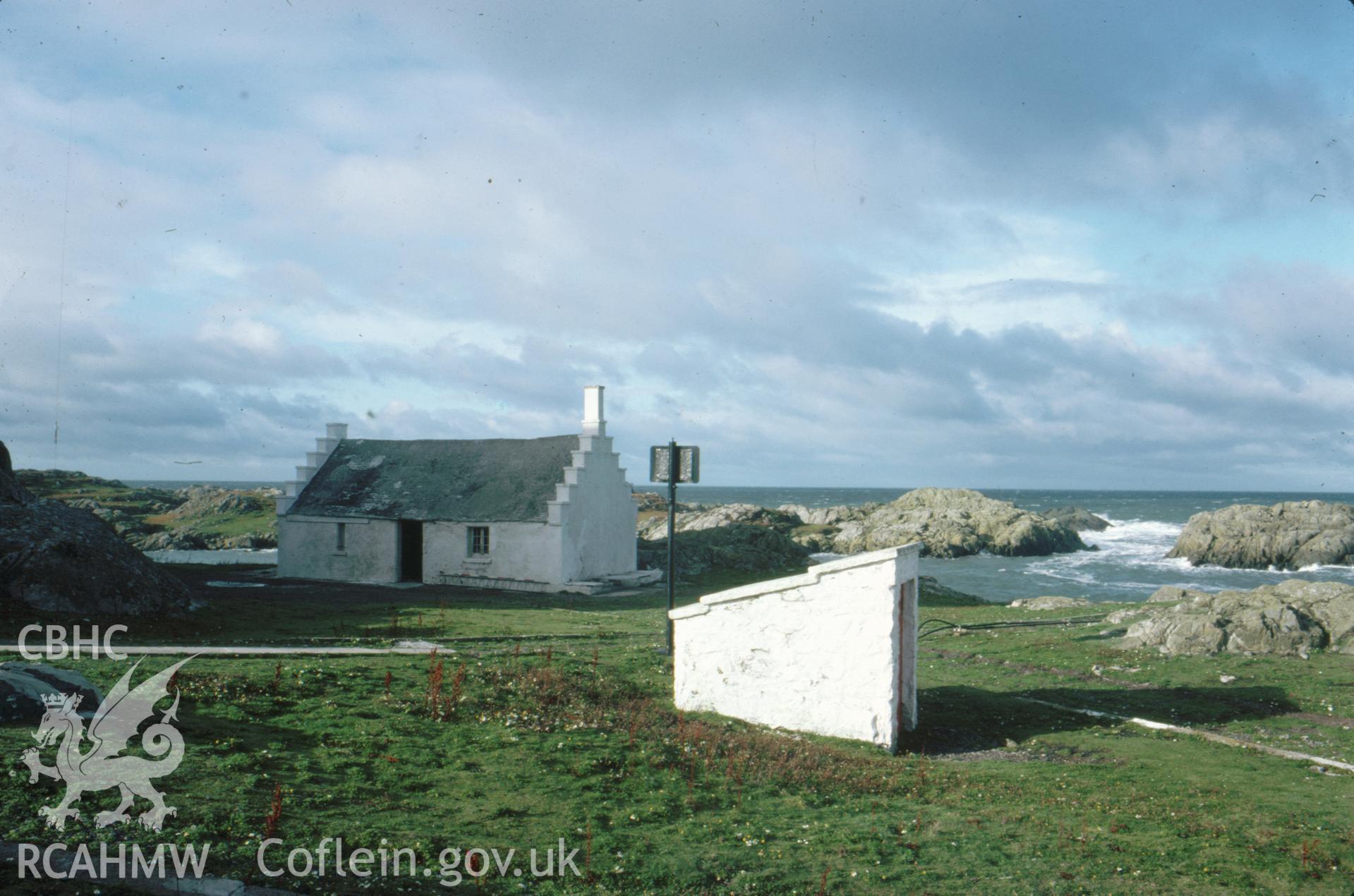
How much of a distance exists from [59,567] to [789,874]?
60.5ft

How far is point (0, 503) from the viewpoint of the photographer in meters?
20.8

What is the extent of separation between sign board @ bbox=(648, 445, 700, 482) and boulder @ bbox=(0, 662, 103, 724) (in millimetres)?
10599

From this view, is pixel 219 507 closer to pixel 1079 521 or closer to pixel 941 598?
pixel 941 598

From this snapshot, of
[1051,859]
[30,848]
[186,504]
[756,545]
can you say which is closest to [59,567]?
[30,848]

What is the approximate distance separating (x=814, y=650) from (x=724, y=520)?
157 ft

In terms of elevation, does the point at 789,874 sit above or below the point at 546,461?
below

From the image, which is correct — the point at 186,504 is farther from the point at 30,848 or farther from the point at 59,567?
the point at 30,848

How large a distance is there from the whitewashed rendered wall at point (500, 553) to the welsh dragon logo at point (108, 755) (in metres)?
23.8

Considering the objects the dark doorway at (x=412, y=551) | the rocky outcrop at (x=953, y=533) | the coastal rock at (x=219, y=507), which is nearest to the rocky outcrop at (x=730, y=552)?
the dark doorway at (x=412, y=551)

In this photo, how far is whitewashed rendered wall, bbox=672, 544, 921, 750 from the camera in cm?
1239

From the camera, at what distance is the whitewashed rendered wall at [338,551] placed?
3600cm

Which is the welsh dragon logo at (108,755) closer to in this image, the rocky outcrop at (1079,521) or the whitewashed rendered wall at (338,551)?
the whitewashed rendered wall at (338,551)

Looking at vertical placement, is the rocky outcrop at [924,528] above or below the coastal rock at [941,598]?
above

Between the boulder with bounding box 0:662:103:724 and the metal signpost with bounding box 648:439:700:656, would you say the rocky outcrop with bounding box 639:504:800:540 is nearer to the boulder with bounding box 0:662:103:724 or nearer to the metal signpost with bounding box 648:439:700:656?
the metal signpost with bounding box 648:439:700:656
